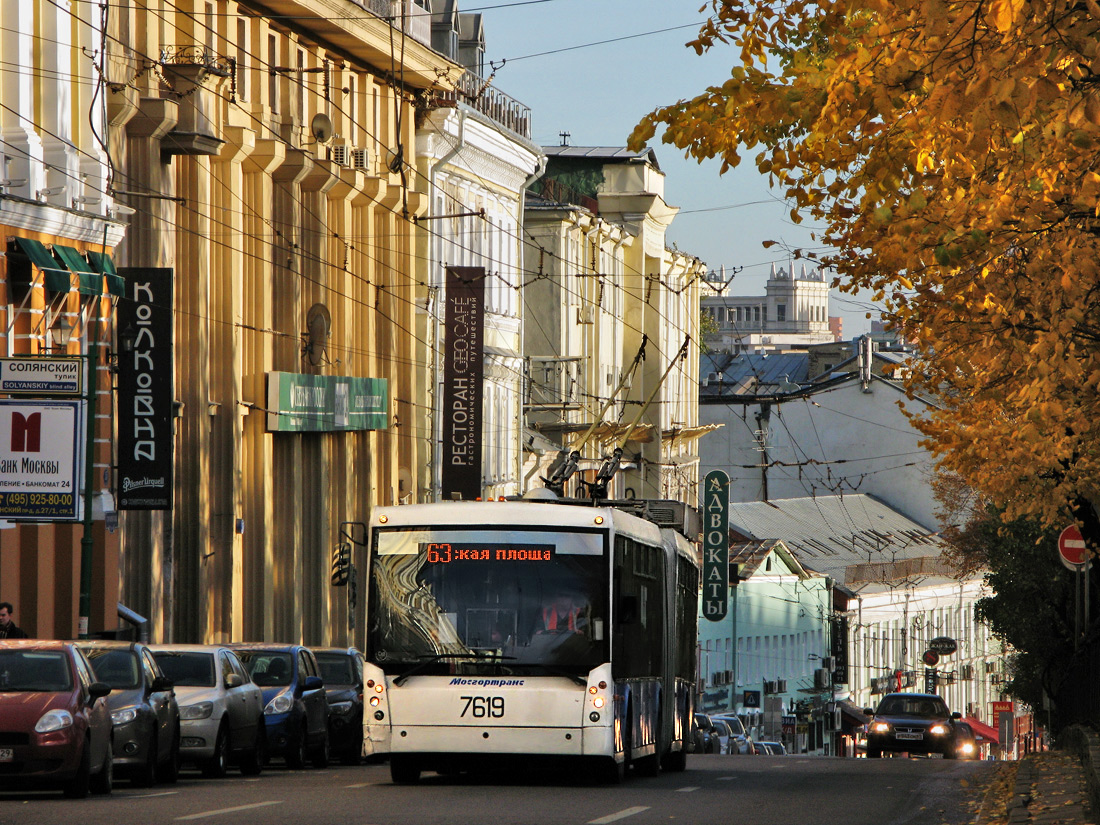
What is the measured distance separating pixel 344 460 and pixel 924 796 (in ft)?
89.7

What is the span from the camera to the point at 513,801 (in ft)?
54.9

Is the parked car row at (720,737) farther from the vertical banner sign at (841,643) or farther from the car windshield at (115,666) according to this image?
the vertical banner sign at (841,643)

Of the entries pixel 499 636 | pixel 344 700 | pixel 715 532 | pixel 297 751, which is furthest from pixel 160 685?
pixel 715 532

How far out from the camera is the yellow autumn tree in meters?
8.28

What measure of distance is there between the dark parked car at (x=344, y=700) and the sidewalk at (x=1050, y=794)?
8.85 meters

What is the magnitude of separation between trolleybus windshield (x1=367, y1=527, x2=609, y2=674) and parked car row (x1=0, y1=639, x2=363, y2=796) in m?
2.26

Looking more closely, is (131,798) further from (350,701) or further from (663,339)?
(663,339)

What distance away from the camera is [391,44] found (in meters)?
44.5

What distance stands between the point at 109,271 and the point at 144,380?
2264mm

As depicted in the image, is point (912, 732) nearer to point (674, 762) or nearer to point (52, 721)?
point (674, 762)

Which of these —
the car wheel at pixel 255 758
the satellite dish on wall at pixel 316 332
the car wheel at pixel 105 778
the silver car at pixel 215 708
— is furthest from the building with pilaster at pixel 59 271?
the satellite dish on wall at pixel 316 332

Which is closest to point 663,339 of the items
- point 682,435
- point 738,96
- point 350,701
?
point 682,435

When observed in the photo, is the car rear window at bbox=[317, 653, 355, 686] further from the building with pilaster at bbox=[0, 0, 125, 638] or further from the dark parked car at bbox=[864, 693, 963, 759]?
the dark parked car at bbox=[864, 693, 963, 759]

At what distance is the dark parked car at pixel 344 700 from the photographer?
89.2 ft
